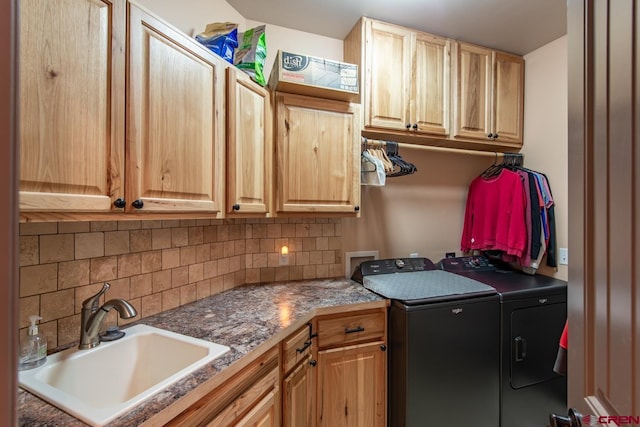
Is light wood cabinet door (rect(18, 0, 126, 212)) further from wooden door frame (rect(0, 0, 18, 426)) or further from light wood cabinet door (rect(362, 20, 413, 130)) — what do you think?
light wood cabinet door (rect(362, 20, 413, 130))

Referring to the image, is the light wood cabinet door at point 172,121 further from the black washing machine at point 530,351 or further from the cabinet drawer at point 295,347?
the black washing machine at point 530,351

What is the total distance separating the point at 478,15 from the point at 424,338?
6.63ft

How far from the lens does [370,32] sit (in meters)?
1.84

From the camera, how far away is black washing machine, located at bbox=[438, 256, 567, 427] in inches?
67.0

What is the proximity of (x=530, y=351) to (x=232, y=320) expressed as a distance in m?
1.80

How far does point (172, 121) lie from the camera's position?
3.56 ft

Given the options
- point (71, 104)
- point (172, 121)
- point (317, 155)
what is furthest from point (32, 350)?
point (317, 155)

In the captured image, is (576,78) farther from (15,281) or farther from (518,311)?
(518,311)

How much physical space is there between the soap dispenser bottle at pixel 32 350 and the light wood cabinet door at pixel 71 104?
0.44m

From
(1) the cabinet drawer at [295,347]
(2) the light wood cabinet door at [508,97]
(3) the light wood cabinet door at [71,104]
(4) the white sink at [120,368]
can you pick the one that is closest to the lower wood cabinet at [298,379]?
(1) the cabinet drawer at [295,347]

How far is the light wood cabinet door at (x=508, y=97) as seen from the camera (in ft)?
7.15

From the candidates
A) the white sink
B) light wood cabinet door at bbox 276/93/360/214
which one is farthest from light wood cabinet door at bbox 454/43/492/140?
the white sink

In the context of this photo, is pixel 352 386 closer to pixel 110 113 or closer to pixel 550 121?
pixel 110 113

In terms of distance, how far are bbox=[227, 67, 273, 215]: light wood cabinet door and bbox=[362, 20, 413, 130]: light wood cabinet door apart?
69cm
